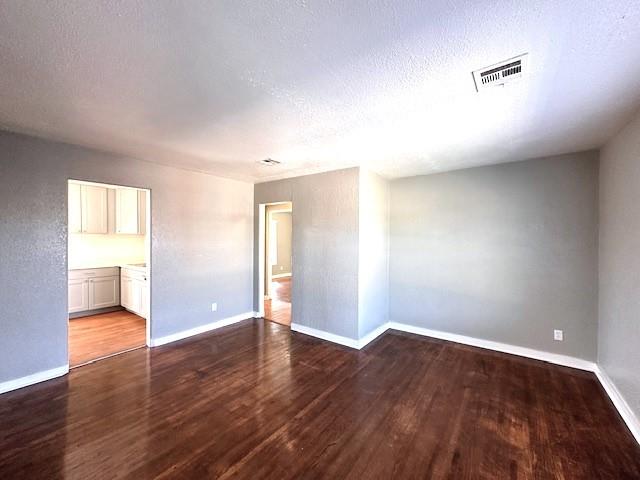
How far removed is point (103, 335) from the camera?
3871 mm

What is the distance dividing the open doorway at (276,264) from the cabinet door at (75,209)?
3111 millimetres

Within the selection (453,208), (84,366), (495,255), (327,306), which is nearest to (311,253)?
(327,306)

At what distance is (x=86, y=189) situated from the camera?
471cm

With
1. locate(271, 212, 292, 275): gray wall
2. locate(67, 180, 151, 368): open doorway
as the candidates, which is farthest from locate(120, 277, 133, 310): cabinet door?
locate(271, 212, 292, 275): gray wall

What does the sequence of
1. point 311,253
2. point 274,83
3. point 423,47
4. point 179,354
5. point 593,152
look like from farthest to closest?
point 311,253, point 179,354, point 593,152, point 274,83, point 423,47

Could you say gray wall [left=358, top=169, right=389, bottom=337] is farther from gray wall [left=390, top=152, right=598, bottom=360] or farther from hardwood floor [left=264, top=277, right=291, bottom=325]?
hardwood floor [left=264, top=277, right=291, bottom=325]

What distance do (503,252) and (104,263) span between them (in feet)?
21.8

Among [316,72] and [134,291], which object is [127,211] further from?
[316,72]

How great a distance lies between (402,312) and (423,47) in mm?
3702

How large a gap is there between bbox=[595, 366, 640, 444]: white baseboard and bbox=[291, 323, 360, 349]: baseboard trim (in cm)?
239

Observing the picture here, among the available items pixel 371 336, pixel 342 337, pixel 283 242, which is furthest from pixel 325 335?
pixel 283 242

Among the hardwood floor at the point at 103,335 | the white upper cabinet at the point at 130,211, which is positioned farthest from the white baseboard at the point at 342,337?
the white upper cabinet at the point at 130,211

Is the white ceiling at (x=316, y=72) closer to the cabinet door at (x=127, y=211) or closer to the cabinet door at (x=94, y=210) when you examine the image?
the cabinet door at (x=127, y=211)

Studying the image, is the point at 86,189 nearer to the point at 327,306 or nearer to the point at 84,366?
the point at 84,366
